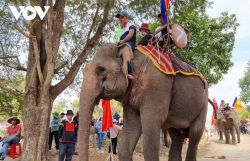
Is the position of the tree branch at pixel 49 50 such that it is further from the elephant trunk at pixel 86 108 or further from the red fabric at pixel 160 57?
the elephant trunk at pixel 86 108

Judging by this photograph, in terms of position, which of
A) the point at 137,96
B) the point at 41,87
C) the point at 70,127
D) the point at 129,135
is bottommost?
the point at 129,135

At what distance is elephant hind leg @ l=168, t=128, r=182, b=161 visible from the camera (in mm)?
5723

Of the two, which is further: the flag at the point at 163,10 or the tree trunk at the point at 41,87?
the tree trunk at the point at 41,87

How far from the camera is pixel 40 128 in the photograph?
9.62m

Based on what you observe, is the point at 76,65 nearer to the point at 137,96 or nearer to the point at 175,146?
the point at 175,146

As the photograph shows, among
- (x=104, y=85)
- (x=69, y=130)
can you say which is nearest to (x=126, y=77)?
(x=104, y=85)

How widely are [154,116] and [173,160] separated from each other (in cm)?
177

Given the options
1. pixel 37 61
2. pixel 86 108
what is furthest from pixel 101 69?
pixel 37 61

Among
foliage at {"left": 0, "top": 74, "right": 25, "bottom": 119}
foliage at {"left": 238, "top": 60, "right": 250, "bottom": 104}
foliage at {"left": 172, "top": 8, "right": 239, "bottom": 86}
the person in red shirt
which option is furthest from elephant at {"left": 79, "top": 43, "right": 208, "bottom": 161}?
foliage at {"left": 238, "top": 60, "right": 250, "bottom": 104}

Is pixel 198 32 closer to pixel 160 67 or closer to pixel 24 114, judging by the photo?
pixel 24 114

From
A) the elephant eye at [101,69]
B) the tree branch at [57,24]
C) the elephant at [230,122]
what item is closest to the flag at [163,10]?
the elephant eye at [101,69]

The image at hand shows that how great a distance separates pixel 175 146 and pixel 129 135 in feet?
4.31

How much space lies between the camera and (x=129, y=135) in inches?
189

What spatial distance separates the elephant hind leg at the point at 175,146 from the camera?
5.72 m
